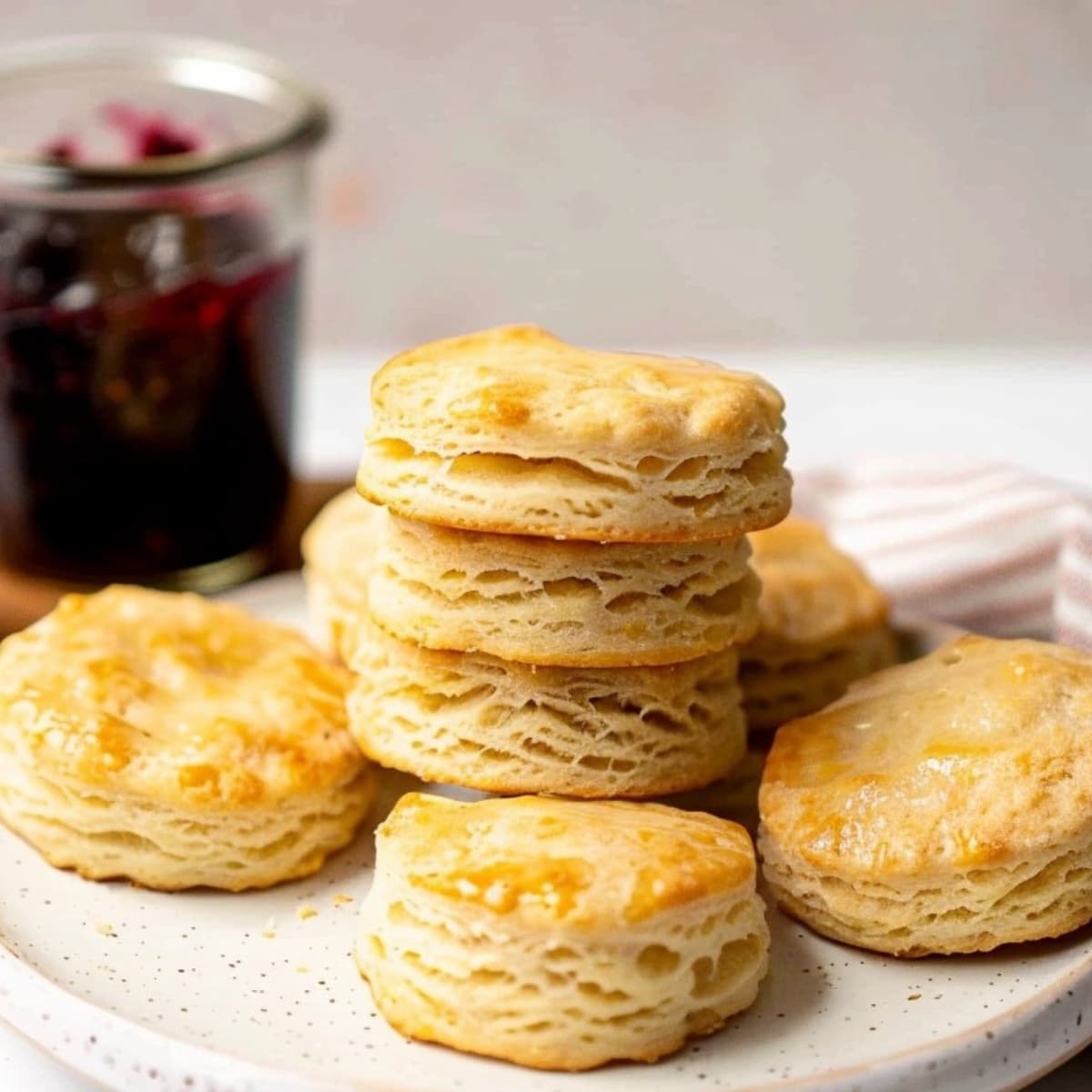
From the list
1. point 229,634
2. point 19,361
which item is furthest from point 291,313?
point 229,634

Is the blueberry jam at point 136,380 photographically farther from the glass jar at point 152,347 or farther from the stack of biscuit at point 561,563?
the stack of biscuit at point 561,563

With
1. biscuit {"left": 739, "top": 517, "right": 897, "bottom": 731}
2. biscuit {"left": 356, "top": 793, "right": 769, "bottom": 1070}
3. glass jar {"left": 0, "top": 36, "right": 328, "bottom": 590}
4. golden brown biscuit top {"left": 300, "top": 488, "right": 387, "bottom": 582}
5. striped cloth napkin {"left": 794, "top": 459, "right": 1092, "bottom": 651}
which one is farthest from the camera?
glass jar {"left": 0, "top": 36, "right": 328, "bottom": 590}

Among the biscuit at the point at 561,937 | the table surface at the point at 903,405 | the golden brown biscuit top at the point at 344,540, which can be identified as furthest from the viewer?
the table surface at the point at 903,405

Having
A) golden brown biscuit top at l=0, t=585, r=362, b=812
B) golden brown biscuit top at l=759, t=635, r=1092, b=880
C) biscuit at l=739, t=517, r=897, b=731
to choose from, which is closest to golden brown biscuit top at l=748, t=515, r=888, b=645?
biscuit at l=739, t=517, r=897, b=731

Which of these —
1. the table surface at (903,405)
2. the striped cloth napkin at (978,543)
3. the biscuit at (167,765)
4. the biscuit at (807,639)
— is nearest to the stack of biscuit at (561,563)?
the biscuit at (167,765)

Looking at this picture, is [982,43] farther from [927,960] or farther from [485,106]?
[927,960]

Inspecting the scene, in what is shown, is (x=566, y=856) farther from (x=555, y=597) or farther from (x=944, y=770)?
(x=944, y=770)

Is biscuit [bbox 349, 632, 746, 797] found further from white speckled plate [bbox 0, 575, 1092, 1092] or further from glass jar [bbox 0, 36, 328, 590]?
glass jar [bbox 0, 36, 328, 590]
